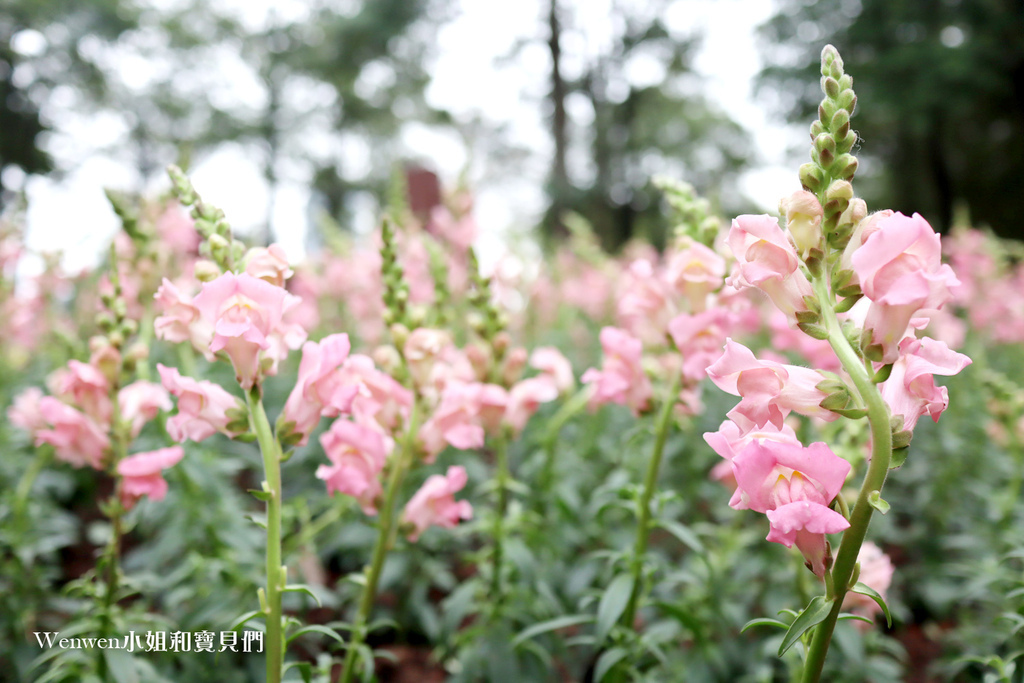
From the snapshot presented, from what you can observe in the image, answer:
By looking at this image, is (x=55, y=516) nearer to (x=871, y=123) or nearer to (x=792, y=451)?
(x=792, y=451)

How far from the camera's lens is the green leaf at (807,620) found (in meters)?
0.99

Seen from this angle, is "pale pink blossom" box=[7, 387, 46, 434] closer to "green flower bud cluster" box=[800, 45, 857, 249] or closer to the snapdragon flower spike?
the snapdragon flower spike

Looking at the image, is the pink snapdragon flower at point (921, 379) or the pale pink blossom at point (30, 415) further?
the pale pink blossom at point (30, 415)

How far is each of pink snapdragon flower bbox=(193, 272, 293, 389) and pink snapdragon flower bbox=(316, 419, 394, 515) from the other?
1.00 feet

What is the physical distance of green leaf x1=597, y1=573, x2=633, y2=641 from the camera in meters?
1.60

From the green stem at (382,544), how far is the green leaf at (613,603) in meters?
0.57

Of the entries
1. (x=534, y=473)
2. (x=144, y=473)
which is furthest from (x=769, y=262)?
(x=534, y=473)

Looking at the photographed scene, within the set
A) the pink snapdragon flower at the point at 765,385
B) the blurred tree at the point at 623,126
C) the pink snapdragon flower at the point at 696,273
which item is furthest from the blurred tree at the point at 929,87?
the pink snapdragon flower at the point at 765,385

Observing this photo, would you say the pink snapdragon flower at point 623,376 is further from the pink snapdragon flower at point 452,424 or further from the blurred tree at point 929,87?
the blurred tree at point 929,87

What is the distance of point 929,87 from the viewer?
36.5 ft

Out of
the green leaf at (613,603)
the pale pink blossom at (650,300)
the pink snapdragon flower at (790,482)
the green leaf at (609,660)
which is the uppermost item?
the pale pink blossom at (650,300)

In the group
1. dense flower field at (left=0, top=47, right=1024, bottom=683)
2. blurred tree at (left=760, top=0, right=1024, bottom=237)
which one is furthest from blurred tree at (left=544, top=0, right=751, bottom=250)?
dense flower field at (left=0, top=47, right=1024, bottom=683)

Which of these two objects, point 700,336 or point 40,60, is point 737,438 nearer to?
point 700,336

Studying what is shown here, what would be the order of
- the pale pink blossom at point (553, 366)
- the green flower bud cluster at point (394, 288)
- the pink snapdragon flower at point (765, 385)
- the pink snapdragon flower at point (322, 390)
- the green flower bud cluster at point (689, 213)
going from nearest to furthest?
the pink snapdragon flower at point (765, 385), the pink snapdragon flower at point (322, 390), the green flower bud cluster at point (394, 288), the green flower bud cluster at point (689, 213), the pale pink blossom at point (553, 366)
